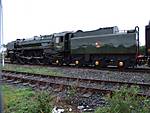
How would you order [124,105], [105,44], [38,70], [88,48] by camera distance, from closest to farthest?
[124,105]
[38,70]
[105,44]
[88,48]

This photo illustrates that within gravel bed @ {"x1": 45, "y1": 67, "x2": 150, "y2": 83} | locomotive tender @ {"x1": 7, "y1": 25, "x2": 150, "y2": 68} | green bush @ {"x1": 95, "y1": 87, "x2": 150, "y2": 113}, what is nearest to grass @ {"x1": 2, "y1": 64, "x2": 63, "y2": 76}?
gravel bed @ {"x1": 45, "y1": 67, "x2": 150, "y2": 83}

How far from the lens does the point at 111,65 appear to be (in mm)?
23281

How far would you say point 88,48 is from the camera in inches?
986

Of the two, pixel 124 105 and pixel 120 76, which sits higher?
pixel 124 105

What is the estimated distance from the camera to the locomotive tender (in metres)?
22.0

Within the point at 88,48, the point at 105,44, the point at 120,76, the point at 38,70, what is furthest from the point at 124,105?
the point at 88,48

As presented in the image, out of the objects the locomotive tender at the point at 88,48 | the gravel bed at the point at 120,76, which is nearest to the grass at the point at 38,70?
the gravel bed at the point at 120,76

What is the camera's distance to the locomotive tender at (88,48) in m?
22.0

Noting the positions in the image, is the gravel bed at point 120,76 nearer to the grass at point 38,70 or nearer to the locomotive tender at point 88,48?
the grass at point 38,70

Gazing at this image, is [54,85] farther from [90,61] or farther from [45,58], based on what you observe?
[45,58]

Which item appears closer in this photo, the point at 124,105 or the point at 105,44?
the point at 124,105

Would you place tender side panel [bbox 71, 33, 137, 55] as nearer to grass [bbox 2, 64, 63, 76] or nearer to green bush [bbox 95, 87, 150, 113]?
grass [bbox 2, 64, 63, 76]

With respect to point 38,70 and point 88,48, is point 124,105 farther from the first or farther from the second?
point 88,48

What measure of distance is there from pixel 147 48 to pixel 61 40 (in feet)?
32.9
